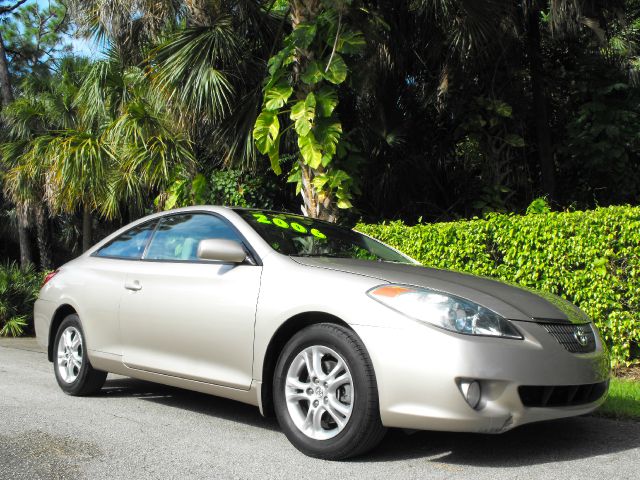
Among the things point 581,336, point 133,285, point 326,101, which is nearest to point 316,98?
point 326,101

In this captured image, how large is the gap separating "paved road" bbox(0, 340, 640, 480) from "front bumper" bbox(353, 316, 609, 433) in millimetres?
291

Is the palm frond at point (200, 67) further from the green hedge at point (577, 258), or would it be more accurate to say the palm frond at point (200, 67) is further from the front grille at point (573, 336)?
the front grille at point (573, 336)

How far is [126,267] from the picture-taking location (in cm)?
559

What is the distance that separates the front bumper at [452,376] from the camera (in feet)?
11.9

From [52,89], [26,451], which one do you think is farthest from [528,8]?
[52,89]

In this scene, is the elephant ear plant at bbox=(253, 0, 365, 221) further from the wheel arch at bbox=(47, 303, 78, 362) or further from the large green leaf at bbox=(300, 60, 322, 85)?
the wheel arch at bbox=(47, 303, 78, 362)

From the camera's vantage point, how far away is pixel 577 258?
693 cm

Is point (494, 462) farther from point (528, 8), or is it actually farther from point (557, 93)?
point (557, 93)

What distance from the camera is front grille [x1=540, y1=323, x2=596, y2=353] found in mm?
4027

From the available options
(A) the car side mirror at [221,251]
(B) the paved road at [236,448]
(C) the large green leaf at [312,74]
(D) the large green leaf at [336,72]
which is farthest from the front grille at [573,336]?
(C) the large green leaf at [312,74]

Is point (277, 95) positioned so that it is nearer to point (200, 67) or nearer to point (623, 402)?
point (200, 67)

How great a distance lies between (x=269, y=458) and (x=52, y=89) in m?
16.9

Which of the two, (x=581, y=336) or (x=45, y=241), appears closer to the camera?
(x=581, y=336)

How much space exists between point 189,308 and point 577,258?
397 centimetres
